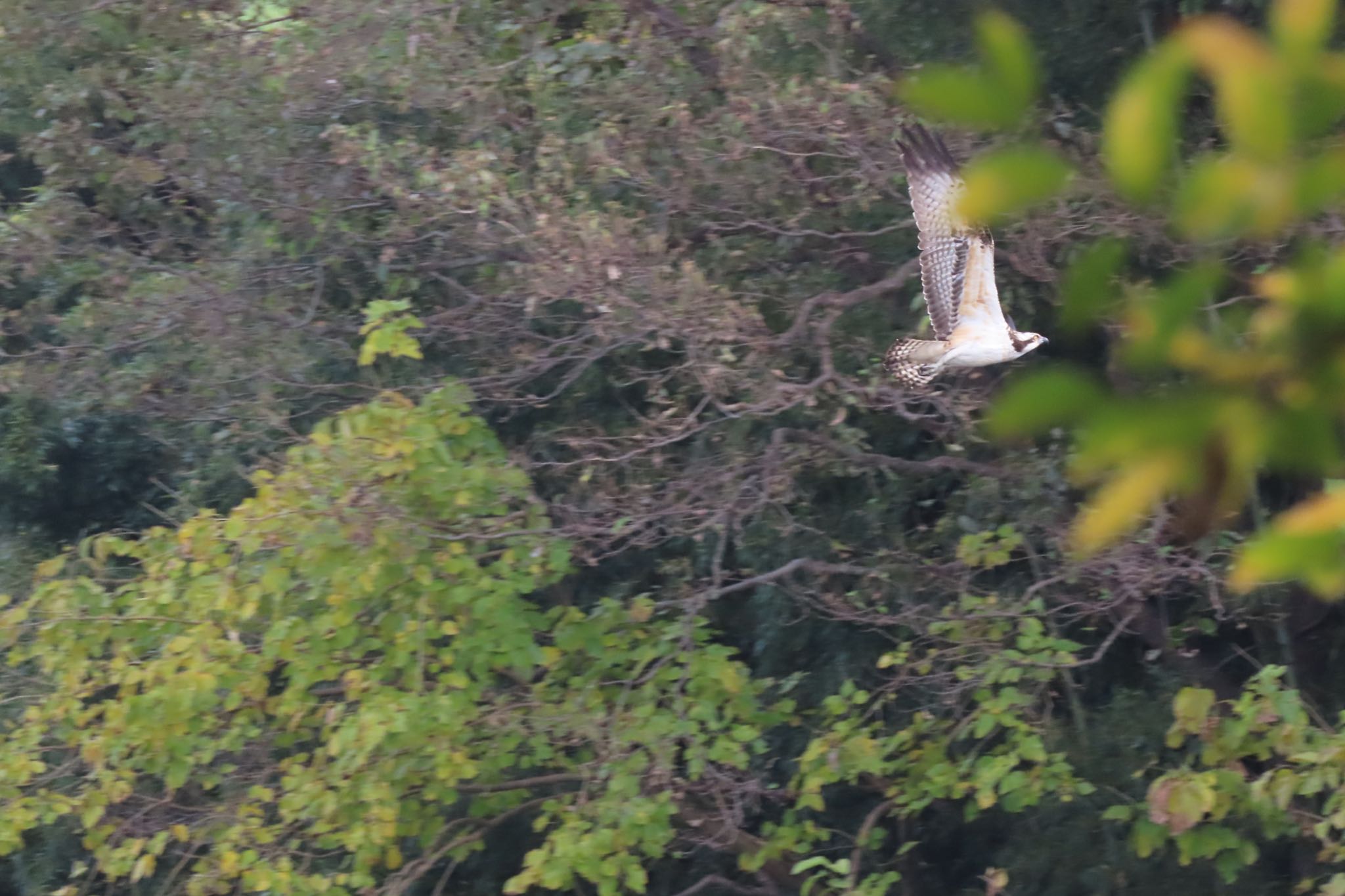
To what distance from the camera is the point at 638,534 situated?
4973 millimetres

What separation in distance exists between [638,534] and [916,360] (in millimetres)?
1230

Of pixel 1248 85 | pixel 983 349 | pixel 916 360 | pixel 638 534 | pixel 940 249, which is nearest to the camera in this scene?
pixel 1248 85

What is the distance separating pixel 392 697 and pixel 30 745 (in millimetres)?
1282

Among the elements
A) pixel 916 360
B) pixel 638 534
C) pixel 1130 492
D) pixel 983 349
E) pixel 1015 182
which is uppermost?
pixel 1015 182

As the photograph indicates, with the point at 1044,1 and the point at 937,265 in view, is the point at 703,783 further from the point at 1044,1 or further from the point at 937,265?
the point at 1044,1

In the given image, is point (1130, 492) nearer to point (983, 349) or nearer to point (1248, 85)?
point (1248, 85)

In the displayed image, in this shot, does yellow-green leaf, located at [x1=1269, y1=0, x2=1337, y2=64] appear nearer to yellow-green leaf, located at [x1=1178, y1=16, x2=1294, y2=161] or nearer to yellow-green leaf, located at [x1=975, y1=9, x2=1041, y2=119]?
yellow-green leaf, located at [x1=1178, y1=16, x2=1294, y2=161]

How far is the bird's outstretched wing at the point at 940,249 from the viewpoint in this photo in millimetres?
3902

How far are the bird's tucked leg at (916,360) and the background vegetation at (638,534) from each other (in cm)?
13

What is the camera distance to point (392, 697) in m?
4.45

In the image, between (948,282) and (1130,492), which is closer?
(1130,492)

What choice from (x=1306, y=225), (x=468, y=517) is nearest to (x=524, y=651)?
(x=468, y=517)

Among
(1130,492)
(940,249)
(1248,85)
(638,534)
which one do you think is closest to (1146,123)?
(1248,85)

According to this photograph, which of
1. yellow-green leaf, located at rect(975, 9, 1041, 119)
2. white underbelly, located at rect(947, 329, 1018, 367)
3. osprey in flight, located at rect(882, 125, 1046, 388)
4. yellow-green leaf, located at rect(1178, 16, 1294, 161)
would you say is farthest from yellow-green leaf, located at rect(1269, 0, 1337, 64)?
white underbelly, located at rect(947, 329, 1018, 367)
